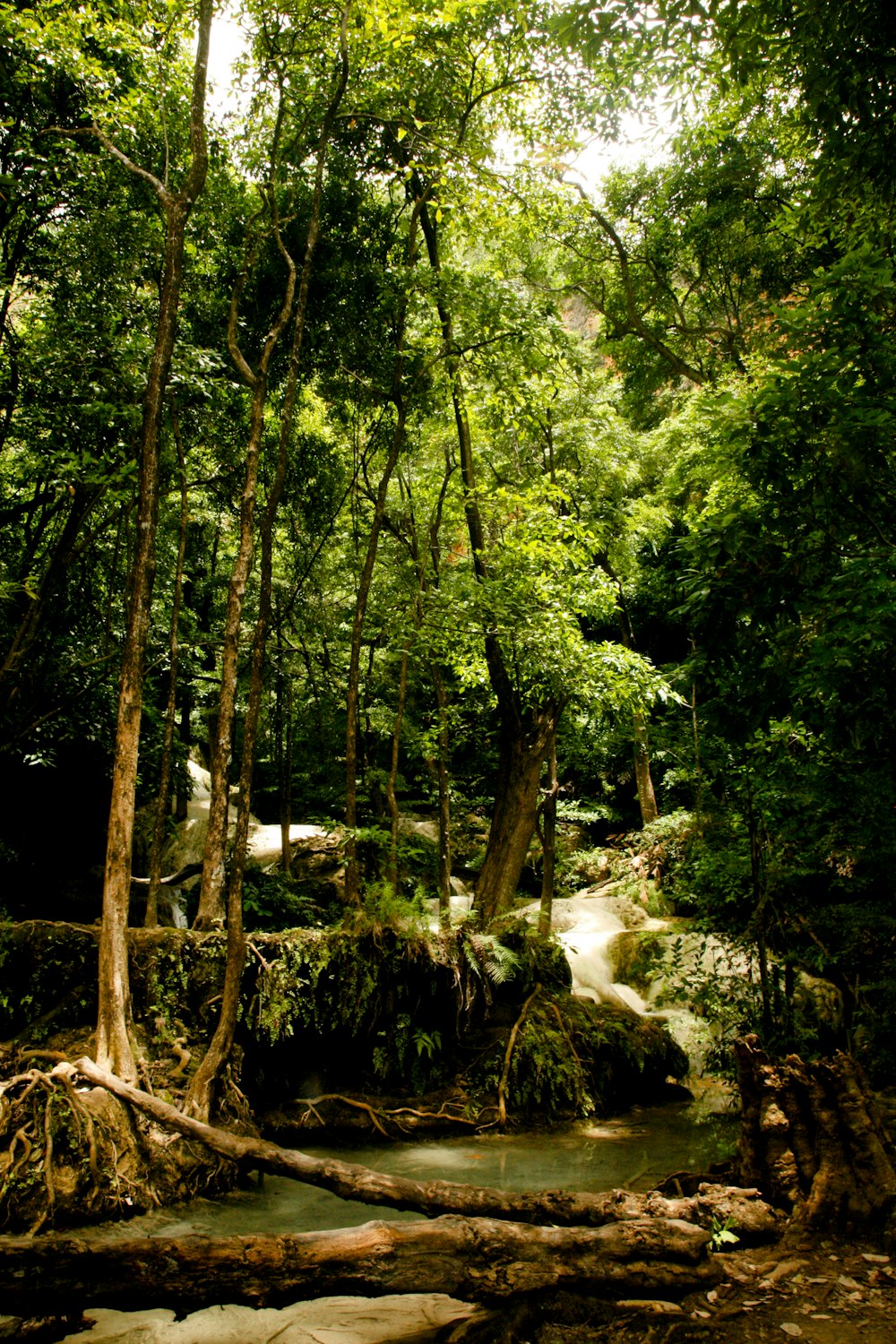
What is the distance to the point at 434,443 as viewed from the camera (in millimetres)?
13969

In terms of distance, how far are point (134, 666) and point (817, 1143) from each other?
5.91 m

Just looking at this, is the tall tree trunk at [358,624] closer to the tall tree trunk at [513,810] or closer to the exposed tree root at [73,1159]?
the tall tree trunk at [513,810]

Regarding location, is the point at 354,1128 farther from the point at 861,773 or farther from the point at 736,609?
the point at 736,609

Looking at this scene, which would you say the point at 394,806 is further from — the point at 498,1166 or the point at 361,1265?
the point at 361,1265

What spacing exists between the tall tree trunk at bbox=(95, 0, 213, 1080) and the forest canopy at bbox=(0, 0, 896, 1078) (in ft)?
0.13

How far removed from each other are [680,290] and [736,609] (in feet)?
66.0

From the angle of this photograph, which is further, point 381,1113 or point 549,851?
point 549,851

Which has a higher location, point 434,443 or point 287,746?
point 434,443

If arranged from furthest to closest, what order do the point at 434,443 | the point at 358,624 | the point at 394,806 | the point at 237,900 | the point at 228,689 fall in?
the point at 434,443, the point at 394,806, the point at 358,624, the point at 228,689, the point at 237,900

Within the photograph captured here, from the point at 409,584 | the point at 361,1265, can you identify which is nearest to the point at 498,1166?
the point at 361,1265

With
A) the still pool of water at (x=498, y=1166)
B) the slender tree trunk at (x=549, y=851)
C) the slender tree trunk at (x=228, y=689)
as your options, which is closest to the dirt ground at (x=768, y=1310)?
the still pool of water at (x=498, y=1166)

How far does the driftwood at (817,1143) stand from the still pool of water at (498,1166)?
1.89 metres

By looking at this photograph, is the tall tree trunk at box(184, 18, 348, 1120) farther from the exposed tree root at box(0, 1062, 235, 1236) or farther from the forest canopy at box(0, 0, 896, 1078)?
the exposed tree root at box(0, 1062, 235, 1236)

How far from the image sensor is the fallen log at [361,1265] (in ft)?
9.49
